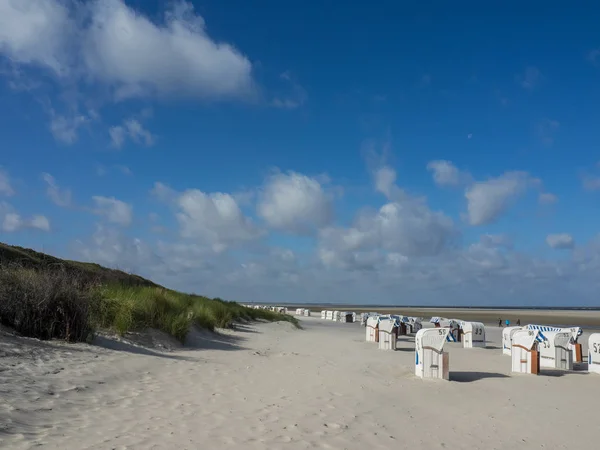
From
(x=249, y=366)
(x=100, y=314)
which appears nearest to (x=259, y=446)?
(x=249, y=366)

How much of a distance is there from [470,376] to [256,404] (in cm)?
667

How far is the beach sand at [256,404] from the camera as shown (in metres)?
5.50

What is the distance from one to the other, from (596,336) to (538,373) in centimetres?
224

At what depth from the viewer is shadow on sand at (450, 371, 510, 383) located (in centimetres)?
1116

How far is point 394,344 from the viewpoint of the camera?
730 inches

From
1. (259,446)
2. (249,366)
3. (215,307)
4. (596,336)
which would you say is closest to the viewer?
(259,446)

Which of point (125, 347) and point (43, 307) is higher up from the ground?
point (43, 307)

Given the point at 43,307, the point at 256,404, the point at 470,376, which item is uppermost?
the point at 43,307

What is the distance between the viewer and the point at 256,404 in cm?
734

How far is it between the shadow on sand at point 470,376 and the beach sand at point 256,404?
62mm

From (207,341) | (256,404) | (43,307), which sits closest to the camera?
(256,404)

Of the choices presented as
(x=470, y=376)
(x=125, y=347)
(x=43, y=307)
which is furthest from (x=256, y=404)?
(x=470, y=376)

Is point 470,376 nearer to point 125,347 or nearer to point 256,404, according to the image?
point 256,404

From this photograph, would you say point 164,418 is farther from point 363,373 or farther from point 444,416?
point 363,373
